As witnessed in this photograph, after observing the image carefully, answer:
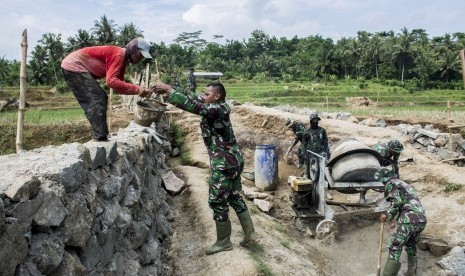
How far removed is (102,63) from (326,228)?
4.73 metres

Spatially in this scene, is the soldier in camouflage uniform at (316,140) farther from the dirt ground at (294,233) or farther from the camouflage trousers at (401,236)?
the camouflage trousers at (401,236)

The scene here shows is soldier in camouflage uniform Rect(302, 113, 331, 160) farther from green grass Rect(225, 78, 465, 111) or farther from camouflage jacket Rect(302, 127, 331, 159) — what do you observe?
green grass Rect(225, 78, 465, 111)

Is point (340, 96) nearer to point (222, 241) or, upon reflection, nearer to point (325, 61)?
point (325, 61)

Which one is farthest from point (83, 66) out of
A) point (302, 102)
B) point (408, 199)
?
point (302, 102)

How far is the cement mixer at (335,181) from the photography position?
23.7 ft

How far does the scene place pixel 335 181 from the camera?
7.46 metres

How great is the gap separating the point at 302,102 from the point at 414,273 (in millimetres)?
30412

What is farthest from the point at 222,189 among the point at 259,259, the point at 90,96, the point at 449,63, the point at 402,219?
the point at 449,63

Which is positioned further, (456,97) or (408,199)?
(456,97)

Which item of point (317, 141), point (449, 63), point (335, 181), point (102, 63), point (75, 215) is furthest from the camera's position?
point (449, 63)

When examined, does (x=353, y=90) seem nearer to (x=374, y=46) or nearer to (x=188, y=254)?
(x=374, y=46)

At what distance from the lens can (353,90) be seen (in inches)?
1642

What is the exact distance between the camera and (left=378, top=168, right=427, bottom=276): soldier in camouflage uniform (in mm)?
5512

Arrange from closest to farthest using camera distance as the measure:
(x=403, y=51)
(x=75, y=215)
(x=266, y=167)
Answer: (x=75, y=215) < (x=266, y=167) < (x=403, y=51)
